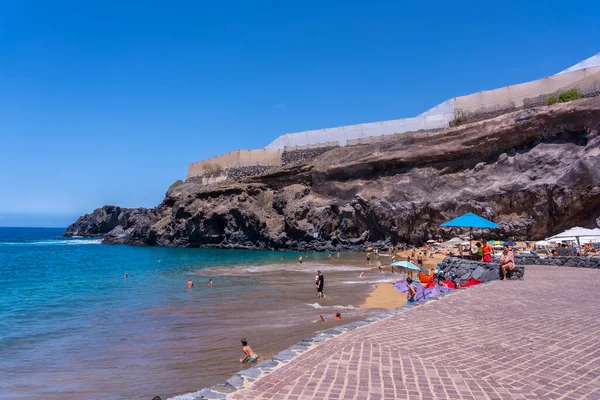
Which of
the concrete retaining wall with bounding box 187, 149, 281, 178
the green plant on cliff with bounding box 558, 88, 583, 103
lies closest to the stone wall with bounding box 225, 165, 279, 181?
the concrete retaining wall with bounding box 187, 149, 281, 178

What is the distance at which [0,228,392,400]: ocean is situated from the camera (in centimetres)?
795

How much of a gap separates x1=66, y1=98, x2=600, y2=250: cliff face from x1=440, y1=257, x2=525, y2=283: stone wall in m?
21.4

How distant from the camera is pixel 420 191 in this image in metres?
41.5

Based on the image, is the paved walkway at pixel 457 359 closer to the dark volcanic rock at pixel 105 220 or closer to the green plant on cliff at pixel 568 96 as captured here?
the green plant on cliff at pixel 568 96

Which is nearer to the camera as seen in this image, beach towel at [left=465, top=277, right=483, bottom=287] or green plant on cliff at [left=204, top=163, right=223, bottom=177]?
beach towel at [left=465, top=277, right=483, bottom=287]

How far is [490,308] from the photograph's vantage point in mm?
8867

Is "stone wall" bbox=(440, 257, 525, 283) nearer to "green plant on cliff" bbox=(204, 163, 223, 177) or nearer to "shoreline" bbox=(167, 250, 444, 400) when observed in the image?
"shoreline" bbox=(167, 250, 444, 400)

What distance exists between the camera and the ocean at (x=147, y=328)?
7.95 metres

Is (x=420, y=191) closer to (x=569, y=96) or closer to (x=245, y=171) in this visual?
(x=569, y=96)

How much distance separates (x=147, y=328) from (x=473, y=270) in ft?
34.6

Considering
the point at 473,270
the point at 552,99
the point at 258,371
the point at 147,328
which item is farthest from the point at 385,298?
the point at 552,99

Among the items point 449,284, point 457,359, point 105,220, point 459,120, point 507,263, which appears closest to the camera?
point 457,359

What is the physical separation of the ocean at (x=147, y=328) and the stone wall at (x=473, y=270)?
3473 millimetres

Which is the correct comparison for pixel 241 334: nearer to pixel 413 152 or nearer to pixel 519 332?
pixel 519 332
